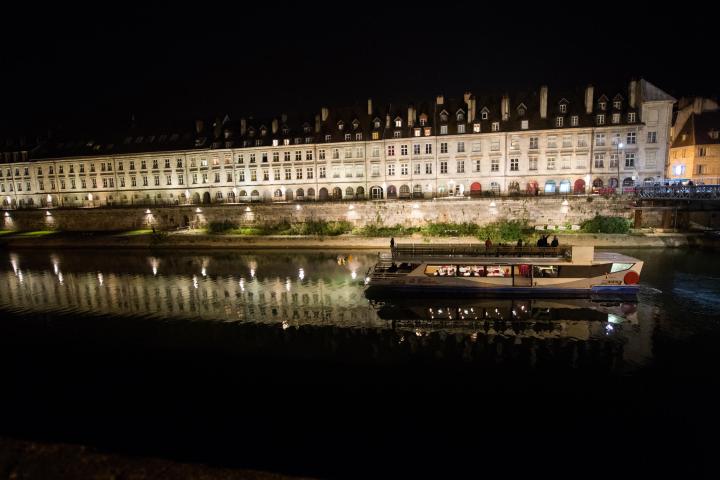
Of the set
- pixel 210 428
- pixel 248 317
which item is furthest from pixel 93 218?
pixel 210 428

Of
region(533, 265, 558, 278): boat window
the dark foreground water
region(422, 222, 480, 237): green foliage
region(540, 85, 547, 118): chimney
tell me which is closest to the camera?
the dark foreground water

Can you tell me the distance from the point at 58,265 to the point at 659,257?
49939 mm

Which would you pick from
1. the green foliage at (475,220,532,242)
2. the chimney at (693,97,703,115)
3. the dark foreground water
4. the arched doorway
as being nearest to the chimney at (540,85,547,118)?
the arched doorway

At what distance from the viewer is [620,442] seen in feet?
35.7

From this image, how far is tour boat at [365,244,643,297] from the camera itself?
22875mm

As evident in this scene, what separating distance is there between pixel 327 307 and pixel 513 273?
34.1 feet

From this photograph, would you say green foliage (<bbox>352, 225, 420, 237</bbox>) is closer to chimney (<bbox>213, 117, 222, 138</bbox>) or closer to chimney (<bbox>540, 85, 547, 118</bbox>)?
chimney (<bbox>540, 85, 547, 118</bbox>)

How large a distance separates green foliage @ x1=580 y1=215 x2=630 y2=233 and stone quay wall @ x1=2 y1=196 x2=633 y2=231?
1.94m

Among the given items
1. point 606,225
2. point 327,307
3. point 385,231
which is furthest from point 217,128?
point 606,225

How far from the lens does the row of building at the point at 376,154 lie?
4644 cm

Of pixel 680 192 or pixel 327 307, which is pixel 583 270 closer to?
pixel 327 307

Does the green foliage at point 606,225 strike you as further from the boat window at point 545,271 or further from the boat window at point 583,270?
the boat window at point 545,271

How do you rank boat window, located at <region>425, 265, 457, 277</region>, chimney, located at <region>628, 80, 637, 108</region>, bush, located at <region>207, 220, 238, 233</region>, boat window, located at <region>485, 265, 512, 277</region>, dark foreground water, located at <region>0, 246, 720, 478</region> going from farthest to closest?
1. bush, located at <region>207, 220, 238, 233</region>
2. chimney, located at <region>628, 80, 637, 108</region>
3. boat window, located at <region>425, 265, 457, 277</region>
4. boat window, located at <region>485, 265, 512, 277</region>
5. dark foreground water, located at <region>0, 246, 720, 478</region>

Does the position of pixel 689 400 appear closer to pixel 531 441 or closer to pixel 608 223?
pixel 531 441
